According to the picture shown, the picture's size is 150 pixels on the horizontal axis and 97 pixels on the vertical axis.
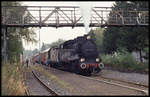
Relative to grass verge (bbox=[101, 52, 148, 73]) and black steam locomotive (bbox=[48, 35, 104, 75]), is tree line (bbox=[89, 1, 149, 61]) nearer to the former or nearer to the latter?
grass verge (bbox=[101, 52, 148, 73])

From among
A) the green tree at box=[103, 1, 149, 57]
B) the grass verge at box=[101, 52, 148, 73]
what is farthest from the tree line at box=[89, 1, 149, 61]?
the grass verge at box=[101, 52, 148, 73]

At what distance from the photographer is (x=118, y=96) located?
11.5 metres

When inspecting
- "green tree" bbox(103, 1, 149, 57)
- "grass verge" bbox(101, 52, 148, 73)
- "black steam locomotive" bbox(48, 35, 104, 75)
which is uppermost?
"green tree" bbox(103, 1, 149, 57)

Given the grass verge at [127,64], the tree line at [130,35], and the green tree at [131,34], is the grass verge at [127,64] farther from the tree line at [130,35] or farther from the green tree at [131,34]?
the green tree at [131,34]

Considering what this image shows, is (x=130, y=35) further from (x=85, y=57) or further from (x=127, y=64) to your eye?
(x=85, y=57)

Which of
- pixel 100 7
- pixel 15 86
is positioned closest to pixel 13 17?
pixel 100 7

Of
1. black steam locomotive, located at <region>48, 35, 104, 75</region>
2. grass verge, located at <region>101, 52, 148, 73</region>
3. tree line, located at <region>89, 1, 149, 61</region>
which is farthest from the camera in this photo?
tree line, located at <region>89, 1, 149, 61</region>

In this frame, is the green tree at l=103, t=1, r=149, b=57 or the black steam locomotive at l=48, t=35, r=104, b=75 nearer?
the black steam locomotive at l=48, t=35, r=104, b=75

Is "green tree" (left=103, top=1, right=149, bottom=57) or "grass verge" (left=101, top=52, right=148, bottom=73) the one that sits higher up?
"green tree" (left=103, top=1, right=149, bottom=57)

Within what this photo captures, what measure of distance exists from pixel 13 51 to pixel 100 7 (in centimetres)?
1292

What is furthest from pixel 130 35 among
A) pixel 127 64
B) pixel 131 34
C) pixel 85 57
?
pixel 85 57

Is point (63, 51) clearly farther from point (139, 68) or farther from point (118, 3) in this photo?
point (118, 3)

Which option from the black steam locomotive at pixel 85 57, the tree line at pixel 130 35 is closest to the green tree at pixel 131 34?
the tree line at pixel 130 35

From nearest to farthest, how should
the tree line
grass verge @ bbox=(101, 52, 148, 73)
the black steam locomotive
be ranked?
the black steam locomotive < grass verge @ bbox=(101, 52, 148, 73) < the tree line
